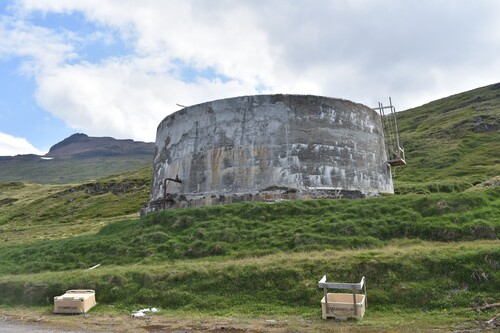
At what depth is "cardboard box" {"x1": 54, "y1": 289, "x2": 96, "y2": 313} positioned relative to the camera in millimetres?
12867

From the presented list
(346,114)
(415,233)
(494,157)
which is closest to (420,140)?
(494,157)

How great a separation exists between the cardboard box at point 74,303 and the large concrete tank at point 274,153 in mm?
9730

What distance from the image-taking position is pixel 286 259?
1395cm

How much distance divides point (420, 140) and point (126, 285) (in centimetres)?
6703

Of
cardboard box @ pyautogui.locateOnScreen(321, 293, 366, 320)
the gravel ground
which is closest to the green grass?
cardboard box @ pyautogui.locateOnScreen(321, 293, 366, 320)

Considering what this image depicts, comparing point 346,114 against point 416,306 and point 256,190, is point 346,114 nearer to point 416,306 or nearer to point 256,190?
point 256,190

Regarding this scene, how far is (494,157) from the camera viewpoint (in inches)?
2216

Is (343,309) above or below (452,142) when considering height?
below

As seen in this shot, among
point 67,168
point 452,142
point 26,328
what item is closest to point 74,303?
point 26,328

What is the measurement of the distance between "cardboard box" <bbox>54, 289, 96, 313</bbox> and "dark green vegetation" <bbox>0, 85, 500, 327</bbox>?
0.73 metres

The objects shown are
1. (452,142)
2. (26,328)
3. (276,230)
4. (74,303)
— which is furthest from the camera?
(452,142)

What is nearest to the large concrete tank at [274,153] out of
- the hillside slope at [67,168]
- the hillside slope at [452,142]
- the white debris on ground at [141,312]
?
the white debris on ground at [141,312]

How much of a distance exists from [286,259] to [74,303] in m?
6.27

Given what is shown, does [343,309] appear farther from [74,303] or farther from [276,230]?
[74,303]
